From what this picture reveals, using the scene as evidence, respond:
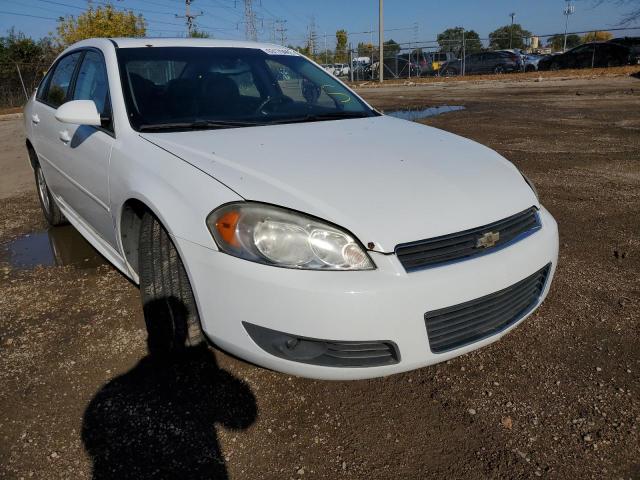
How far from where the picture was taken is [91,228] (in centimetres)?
335

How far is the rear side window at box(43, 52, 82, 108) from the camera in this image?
153 inches

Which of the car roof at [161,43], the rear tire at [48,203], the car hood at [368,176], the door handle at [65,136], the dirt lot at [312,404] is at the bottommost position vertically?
the dirt lot at [312,404]

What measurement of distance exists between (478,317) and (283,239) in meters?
0.85

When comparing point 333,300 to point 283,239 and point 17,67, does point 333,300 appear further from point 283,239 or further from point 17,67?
point 17,67

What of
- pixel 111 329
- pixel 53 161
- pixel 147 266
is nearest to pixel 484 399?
pixel 147 266

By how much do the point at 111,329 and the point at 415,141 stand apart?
6.63ft

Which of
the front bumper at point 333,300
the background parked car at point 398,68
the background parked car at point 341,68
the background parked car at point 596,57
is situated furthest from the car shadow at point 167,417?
the background parked car at point 341,68

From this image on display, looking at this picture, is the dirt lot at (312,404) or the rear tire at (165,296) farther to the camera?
the rear tire at (165,296)

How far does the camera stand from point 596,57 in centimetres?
2633

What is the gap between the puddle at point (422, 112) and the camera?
11.8 metres

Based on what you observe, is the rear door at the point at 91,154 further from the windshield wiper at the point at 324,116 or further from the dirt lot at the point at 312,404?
the windshield wiper at the point at 324,116

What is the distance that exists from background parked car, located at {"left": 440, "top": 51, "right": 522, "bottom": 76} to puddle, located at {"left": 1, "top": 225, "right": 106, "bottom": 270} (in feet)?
96.5

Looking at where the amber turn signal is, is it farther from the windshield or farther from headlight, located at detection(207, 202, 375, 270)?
the windshield

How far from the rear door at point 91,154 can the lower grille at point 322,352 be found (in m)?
1.36
